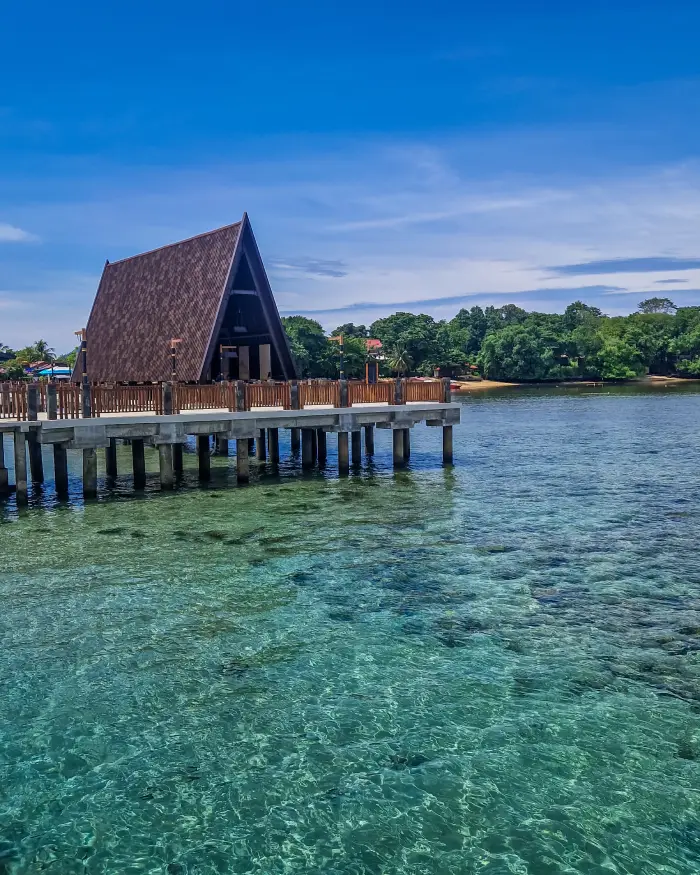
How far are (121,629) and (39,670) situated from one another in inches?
67.7

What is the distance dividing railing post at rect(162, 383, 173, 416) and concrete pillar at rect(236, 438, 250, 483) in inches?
97.7

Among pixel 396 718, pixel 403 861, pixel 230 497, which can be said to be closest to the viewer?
pixel 403 861

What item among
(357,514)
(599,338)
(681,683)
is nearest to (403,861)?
(681,683)

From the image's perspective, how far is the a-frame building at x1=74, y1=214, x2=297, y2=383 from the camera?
1121 inches

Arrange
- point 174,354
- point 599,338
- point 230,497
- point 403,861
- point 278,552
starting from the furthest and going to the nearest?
point 599,338
point 174,354
point 230,497
point 278,552
point 403,861

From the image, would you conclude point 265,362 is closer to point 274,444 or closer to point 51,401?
point 274,444

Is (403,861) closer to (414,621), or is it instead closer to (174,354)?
(414,621)

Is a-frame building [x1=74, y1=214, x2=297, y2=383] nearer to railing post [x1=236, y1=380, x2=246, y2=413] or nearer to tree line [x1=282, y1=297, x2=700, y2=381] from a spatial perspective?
railing post [x1=236, y1=380, x2=246, y2=413]

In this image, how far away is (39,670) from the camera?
11.0m

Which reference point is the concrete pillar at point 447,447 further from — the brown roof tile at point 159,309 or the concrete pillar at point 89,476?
the concrete pillar at point 89,476

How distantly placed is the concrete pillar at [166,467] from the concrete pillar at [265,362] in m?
6.02

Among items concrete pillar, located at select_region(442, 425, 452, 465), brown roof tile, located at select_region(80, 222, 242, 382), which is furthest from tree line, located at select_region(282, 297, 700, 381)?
concrete pillar, located at select_region(442, 425, 452, 465)

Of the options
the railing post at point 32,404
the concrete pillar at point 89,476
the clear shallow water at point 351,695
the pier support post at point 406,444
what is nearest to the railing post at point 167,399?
the concrete pillar at point 89,476

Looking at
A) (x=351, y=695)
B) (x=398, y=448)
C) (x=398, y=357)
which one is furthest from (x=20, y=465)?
(x=398, y=357)
